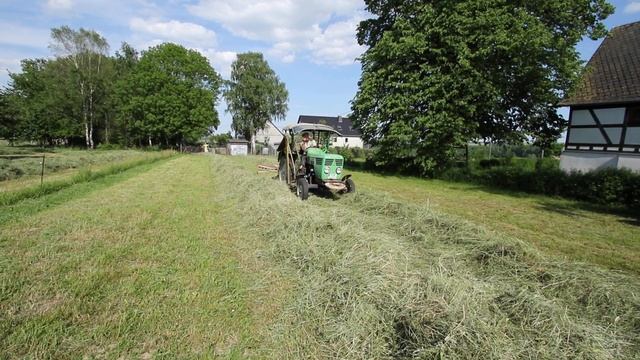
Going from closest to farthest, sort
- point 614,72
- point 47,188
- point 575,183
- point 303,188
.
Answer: point 303,188
point 47,188
point 575,183
point 614,72

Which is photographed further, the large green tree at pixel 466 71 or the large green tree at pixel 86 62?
the large green tree at pixel 86 62

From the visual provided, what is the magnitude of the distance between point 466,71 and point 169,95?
33944 mm

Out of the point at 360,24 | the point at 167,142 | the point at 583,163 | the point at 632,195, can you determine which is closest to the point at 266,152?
the point at 167,142

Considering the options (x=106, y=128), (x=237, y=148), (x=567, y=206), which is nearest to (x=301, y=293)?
(x=567, y=206)

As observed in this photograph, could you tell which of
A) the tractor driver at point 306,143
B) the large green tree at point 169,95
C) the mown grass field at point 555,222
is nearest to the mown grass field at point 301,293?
the mown grass field at point 555,222

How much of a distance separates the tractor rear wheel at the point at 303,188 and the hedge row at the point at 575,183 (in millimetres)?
9123

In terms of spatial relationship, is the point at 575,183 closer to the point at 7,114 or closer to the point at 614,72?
the point at 614,72

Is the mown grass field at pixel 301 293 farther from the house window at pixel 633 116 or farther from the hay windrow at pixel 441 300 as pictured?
the house window at pixel 633 116

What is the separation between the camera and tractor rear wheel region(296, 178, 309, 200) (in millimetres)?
8242

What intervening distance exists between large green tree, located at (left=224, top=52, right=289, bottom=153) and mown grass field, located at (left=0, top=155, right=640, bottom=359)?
40.3 meters

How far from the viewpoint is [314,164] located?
29.2 ft

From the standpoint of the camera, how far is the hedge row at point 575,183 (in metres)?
9.38

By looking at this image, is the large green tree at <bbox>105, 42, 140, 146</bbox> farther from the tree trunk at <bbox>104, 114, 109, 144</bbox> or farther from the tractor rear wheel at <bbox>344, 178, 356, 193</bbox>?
the tractor rear wheel at <bbox>344, 178, 356, 193</bbox>

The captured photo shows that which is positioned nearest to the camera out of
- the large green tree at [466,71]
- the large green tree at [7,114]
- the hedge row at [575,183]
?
the hedge row at [575,183]
